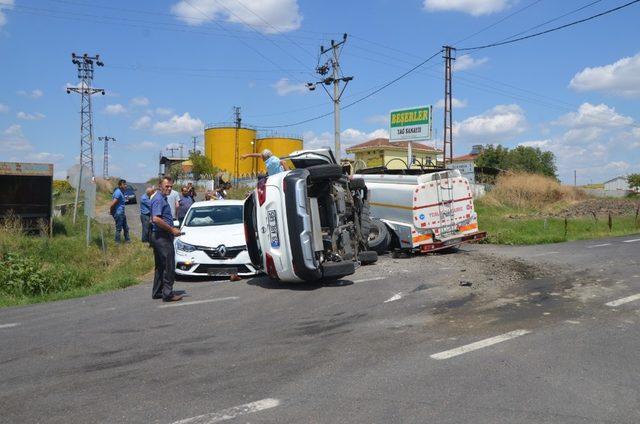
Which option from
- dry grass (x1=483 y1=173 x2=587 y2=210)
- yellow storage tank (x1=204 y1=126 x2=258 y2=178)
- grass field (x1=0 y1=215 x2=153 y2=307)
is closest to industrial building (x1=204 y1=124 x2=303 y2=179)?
yellow storage tank (x1=204 y1=126 x2=258 y2=178)

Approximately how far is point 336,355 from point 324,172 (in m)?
4.46

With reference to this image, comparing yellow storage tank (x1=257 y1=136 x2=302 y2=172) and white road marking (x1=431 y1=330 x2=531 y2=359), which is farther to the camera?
yellow storage tank (x1=257 y1=136 x2=302 y2=172)

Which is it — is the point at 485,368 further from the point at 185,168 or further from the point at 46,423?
the point at 185,168

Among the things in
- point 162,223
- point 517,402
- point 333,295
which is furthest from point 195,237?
point 517,402

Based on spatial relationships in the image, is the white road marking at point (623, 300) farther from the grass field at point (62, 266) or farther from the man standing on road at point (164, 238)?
the grass field at point (62, 266)

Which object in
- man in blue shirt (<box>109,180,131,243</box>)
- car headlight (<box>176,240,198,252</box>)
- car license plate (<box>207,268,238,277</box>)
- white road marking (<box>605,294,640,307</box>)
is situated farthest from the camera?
man in blue shirt (<box>109,180,131,243</box>)

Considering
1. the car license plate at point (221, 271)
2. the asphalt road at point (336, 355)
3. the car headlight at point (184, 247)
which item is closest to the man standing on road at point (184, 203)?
the car headlight at point (184, 247)

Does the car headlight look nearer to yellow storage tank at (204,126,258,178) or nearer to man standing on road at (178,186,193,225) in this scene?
man standing on road at (178,186,193,225)

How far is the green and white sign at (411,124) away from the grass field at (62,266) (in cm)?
1531

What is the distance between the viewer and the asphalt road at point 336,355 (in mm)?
3910

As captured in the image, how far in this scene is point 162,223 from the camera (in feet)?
25.6

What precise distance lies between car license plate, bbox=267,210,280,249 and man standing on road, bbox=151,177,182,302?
4.60ft

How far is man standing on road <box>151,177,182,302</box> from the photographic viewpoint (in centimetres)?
782

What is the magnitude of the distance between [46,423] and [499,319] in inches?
186
